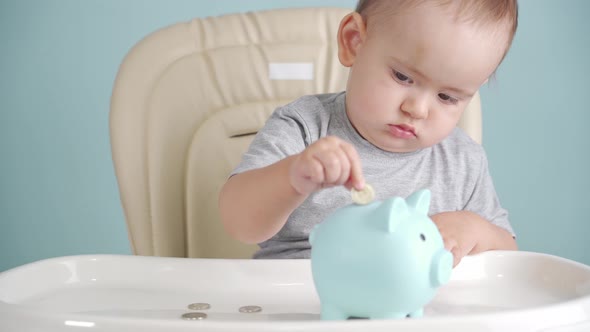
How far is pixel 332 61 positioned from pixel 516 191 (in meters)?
0.90

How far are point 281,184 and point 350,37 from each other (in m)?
0.33

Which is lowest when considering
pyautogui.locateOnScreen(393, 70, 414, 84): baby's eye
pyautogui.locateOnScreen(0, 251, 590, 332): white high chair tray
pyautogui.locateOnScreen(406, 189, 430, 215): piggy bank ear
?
pyautogui.locateOnScreen(0, 251, 590, 332): white high chair tray

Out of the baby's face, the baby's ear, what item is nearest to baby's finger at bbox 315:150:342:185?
the baby's face

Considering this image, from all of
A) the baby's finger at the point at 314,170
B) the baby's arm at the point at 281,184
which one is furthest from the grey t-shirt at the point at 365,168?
the baby's finger at the point at 314,170

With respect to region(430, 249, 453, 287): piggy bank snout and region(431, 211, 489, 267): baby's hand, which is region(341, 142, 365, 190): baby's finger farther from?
region(431, 211, 489, 267): baby's hand

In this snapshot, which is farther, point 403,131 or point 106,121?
point 106,121

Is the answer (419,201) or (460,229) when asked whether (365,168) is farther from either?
(419,201)

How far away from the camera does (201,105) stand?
1.11m

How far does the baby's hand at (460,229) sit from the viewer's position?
815 millimetres

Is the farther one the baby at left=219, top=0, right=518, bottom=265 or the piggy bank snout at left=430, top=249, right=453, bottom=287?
the baby at left=219, top=0, right=518, bottom=265

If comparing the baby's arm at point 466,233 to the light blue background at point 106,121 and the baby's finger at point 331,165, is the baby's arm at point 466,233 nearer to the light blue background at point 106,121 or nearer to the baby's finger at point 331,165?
the baby's finger at point 331,165

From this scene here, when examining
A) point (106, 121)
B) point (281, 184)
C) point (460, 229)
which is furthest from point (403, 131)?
point (106, 121)

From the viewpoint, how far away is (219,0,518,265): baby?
2.52 ft

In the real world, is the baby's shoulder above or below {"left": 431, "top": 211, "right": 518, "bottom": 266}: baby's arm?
above
